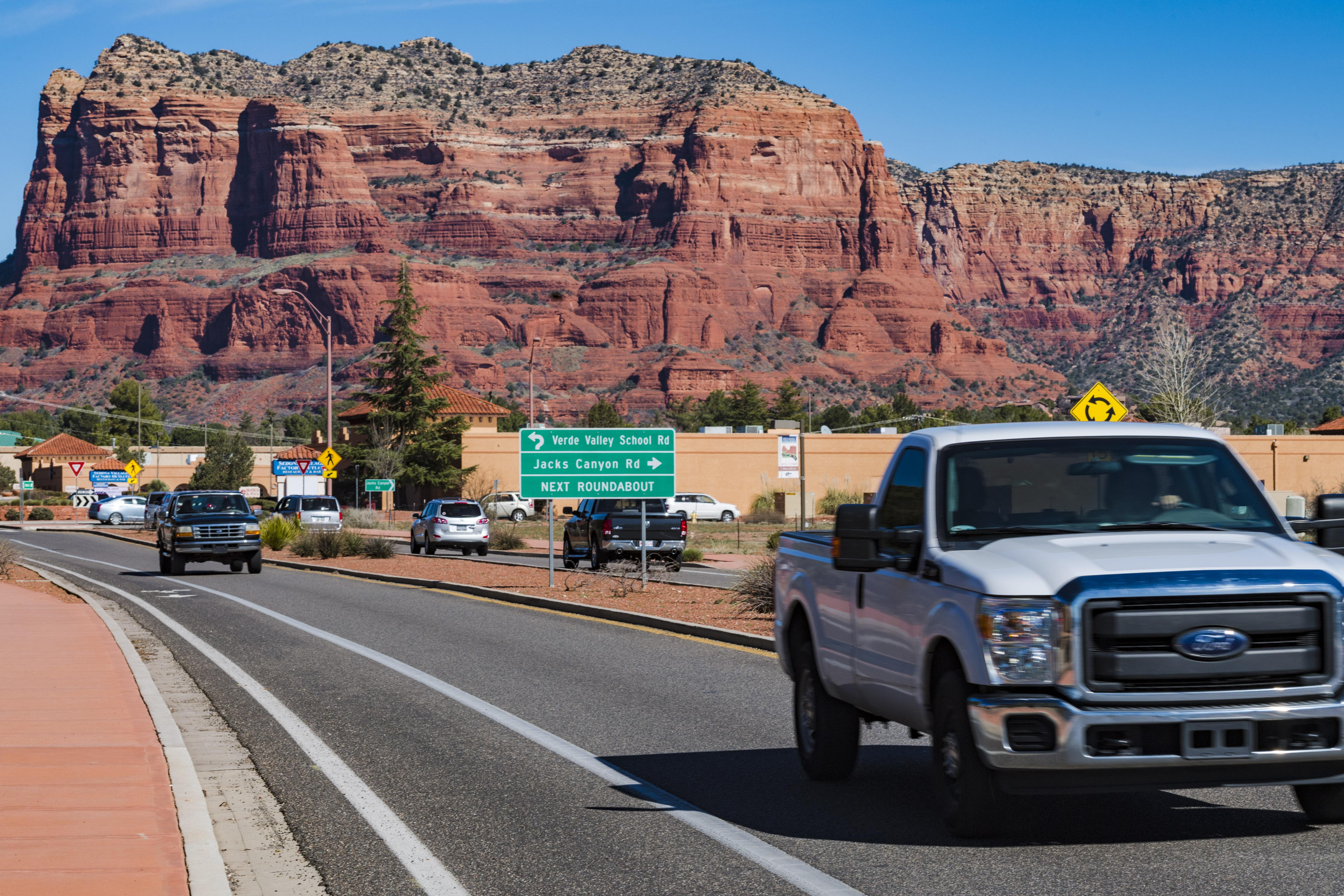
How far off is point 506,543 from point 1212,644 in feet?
134

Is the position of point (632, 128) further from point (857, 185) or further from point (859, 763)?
point (859, 763)

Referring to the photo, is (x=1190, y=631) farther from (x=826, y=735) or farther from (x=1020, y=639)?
(x=826, y=735)

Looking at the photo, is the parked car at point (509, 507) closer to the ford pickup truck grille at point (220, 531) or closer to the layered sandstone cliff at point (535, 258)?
the ford pickup truck grille at point (220, 531)

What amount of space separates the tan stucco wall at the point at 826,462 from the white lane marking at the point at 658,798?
207 feet

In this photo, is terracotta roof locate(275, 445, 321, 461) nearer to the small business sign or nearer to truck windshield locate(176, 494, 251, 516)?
truck windshield locate(176, 494, 251, 516)

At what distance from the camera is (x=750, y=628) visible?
57.2 ft

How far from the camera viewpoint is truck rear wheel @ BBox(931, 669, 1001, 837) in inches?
259

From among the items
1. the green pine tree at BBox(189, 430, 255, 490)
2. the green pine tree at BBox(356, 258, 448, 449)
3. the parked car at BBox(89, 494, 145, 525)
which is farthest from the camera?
the green pine tree at BBox(189, 430, 255, 490)

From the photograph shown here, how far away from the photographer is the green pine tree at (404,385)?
85188 mm

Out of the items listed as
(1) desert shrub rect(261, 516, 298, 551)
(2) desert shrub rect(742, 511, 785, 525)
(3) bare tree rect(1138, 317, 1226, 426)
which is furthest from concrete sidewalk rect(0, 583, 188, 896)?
(2) desert shrub rect(742, 511, 785, 525)

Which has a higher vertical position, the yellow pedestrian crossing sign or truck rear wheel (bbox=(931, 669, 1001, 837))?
the yellow pedestrian crossing sign

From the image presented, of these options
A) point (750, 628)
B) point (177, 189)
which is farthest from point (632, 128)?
point (750, 628)

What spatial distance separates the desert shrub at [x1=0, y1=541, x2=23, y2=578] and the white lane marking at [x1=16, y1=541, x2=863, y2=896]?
16.3 m

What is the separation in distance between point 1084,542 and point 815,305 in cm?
18725
